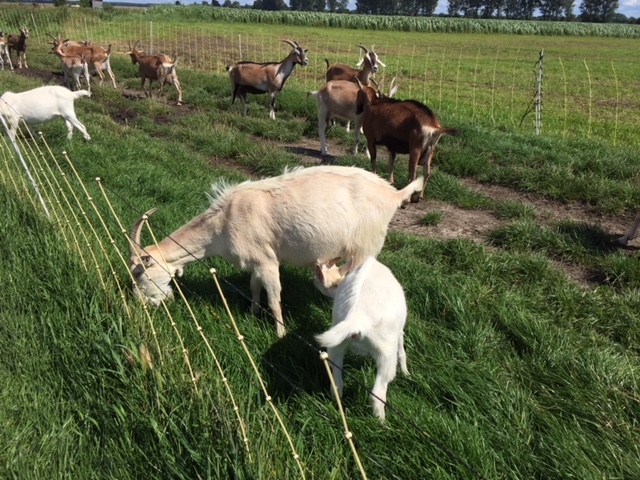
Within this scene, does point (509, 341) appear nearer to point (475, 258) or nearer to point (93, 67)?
point (475, 258)

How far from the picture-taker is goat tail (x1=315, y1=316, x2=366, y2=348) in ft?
7.89

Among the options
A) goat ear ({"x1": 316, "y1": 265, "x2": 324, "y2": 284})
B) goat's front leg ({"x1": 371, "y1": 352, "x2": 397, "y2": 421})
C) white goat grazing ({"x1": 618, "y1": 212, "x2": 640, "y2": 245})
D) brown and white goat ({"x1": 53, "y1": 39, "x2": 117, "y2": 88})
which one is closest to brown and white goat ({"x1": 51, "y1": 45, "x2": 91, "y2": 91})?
brown and white goat ({"x1": 53, "y1": 39, "x2": 117, "y2": 88})

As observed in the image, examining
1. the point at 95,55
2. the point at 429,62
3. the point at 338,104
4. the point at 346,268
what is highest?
the point at 429,62

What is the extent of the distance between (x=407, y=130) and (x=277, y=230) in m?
4.23

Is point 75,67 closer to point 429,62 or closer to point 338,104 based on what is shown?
point 338,104

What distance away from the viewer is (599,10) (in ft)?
354

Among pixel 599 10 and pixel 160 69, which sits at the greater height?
pixel 599 10

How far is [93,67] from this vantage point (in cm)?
1786

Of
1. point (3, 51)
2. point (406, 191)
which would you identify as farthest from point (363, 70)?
point (3, 51)

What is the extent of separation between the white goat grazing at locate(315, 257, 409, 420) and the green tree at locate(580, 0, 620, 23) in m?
128

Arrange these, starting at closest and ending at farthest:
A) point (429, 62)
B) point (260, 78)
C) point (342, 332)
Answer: point (342, 332)
point (260, 78)
point (429, 62)

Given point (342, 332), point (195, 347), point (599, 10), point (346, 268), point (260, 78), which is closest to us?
point (342, 332)

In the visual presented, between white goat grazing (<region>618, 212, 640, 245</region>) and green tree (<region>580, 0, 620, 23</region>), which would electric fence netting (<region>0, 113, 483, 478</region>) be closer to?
white goat grazing (<region>618, 212, 640, 245</region>)

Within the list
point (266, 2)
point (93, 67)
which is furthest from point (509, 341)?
point (266, 2)
